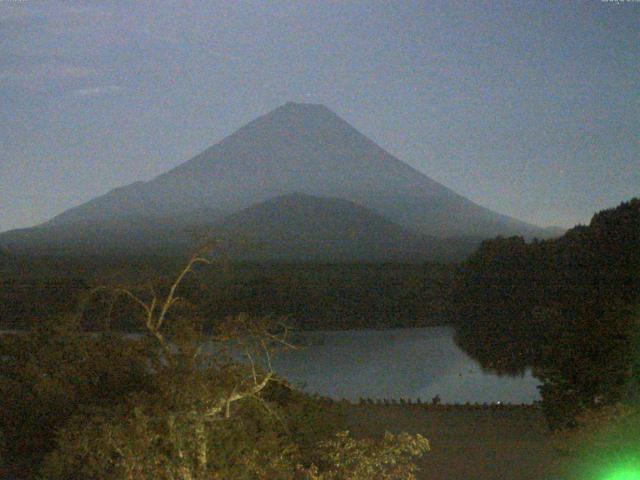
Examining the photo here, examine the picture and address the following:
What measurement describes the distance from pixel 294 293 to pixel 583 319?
2140cm

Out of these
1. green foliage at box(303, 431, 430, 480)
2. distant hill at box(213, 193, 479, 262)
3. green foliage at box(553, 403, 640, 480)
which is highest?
distant hill at box(213, 193, 479, 262)

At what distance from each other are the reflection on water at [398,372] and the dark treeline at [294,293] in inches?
120

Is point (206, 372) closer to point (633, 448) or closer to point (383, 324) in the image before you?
point (633, 448)

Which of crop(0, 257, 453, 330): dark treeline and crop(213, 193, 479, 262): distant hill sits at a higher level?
crop(213, 193, 479, 262): distant hill

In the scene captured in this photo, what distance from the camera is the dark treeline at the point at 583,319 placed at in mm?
7832

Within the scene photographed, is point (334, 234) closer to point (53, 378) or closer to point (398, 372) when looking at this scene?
point (398, 372)

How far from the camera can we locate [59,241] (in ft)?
163

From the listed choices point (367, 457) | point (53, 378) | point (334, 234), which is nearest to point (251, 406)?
point (367, 457)

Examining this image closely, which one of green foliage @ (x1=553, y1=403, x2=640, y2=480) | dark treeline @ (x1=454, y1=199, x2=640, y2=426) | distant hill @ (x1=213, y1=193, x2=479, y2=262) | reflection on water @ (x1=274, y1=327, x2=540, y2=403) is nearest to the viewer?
green foliage @ (x1=553, y1=403, x2=640, y2=480)

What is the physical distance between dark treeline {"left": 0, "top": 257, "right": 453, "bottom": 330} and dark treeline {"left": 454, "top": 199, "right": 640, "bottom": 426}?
23.9ft

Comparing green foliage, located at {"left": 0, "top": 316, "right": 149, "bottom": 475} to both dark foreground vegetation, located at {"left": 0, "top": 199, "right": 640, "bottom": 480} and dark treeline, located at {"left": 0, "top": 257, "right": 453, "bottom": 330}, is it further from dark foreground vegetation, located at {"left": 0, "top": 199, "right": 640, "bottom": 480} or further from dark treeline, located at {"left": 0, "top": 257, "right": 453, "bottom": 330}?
dark treeline, located at {"left": 0, "top": 257, "right": 453, "bottom": 330}

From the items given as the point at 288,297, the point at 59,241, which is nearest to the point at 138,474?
the point at 288,297

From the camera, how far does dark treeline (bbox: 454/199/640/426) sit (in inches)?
308

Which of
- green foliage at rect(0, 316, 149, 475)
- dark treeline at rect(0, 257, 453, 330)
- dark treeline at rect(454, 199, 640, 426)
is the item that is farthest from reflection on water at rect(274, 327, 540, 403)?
green foliage at rect(0, 316, 149, 475)
